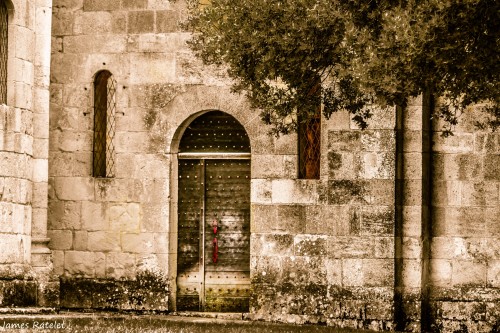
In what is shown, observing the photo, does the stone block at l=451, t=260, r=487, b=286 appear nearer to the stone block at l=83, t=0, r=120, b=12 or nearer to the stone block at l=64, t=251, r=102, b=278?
the stone block at l=64, t=251, r=102, b=278

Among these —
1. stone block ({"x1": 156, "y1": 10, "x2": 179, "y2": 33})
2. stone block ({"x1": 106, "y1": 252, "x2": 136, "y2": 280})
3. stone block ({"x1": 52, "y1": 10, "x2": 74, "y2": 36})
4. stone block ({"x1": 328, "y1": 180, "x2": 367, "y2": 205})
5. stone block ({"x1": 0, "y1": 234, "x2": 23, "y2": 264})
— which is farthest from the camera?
stone block ({"x1": 52, "y1": 10, "x2": 74, "y2": 36})

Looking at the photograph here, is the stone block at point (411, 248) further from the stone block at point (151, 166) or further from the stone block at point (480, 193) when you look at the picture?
the stone block at point (151, 166)

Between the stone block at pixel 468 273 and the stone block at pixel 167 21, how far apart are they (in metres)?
5.15

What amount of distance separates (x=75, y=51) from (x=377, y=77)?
22.4 ft

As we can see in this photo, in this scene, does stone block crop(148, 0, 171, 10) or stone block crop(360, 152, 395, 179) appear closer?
stone block crop(360, 152, 395, 179)

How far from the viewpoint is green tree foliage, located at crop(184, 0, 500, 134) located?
11.2 metres

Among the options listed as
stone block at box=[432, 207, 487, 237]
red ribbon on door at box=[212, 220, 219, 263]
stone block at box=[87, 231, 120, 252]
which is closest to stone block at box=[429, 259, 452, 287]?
stone block at box=[432, 207, 487, 237]

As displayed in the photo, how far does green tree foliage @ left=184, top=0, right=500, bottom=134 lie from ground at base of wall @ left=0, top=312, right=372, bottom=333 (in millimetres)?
2768

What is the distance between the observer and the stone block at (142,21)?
55.0 feet

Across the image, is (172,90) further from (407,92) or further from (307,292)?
(407,92)

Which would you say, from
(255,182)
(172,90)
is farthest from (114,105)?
(255,182)

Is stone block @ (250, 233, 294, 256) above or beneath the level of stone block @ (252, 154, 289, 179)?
beneath

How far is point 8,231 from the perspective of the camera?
50.2 feet

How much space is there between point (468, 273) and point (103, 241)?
517 centimetres
